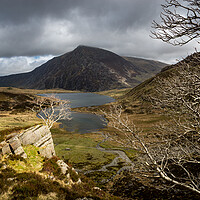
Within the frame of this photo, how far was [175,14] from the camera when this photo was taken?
599cm

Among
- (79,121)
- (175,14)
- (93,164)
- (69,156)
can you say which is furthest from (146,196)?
(79,121)

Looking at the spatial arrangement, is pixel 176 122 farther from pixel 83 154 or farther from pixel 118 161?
pixel 83 154

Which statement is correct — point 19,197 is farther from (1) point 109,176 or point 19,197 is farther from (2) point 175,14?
(1) point 109,176

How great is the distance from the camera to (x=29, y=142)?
712 inches

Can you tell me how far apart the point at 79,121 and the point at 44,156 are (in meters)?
71.4

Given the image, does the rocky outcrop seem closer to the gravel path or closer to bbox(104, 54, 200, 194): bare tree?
bbox(104, 54, 200, 194): bare tree

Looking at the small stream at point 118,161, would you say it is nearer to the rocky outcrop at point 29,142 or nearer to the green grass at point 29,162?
the rocky outcrop at point 29,142

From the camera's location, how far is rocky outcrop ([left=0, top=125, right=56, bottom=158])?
1536 cm

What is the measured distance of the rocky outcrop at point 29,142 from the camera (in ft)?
50.4

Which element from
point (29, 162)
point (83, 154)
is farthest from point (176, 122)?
point (83, 154)

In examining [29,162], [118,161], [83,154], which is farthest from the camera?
[83,154]

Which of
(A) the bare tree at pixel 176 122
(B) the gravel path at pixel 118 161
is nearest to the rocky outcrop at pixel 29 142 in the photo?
(A) the bare tree at pixel 176 122

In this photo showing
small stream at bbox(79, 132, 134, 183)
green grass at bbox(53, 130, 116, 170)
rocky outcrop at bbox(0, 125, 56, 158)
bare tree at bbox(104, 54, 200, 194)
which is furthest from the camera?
green grass at bbox(53, 130, 116, 170)

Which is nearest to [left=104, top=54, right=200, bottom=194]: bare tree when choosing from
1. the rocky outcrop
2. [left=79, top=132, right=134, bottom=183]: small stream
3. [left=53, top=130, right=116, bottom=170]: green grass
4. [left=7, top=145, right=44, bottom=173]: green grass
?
[left=7, top=145, right=44, bottom=173]: green grass
